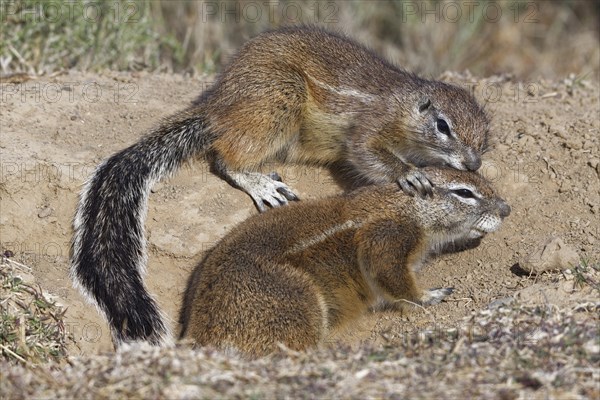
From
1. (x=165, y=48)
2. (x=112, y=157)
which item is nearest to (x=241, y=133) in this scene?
(x=112, y=157)

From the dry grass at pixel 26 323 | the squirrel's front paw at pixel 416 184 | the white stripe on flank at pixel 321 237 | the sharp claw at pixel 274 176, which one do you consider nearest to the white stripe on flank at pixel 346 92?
the sharp claw at pixel 274 176

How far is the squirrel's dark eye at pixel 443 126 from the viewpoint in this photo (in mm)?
6488

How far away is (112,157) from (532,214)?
10.3 ft

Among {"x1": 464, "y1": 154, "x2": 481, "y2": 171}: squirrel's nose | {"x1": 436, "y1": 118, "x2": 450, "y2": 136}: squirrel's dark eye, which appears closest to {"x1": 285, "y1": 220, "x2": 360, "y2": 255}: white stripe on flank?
{"x1": 464, "y1": 154, "x2": 481, "y2": 171}: squirrel's nose

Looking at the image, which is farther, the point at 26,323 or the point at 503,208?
the point at 503,208

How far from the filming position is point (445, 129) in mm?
6504

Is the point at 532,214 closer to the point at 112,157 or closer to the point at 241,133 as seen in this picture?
the point at 241,133

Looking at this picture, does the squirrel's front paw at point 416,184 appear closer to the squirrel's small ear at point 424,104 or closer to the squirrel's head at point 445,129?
the squirrel's head at point 445,129

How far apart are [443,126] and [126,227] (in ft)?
7.64

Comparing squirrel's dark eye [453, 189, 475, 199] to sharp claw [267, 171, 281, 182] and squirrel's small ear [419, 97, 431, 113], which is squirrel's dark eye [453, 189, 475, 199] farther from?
sharp claw [267, 171, 281, 182]

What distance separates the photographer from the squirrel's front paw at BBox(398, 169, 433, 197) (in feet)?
20.3

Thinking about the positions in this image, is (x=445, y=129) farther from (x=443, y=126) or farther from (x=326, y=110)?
(x=326, y=110)

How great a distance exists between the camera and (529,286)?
5.86 meters

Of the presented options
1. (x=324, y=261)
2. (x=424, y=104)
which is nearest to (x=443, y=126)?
(x=424, y=104)
